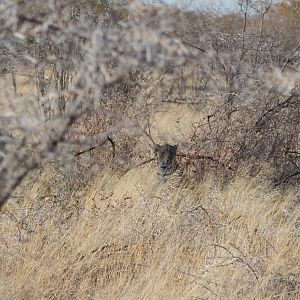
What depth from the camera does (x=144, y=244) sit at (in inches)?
153

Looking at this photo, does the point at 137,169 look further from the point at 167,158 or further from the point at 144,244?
the point at 144,244

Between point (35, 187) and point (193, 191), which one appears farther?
point (193, 191)

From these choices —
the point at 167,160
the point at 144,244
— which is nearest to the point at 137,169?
the point at 167,160

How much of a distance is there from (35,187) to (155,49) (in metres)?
2.89

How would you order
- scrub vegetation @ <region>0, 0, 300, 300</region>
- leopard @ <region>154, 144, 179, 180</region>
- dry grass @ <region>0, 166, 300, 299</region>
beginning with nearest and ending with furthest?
1. scrub vegetation @ <region>0, 0, 300, 300</region>
2. dry grass @ <region>0, 166, 300, 299</region>
3. leopard @ <region>154, 144, 179, 180</region>

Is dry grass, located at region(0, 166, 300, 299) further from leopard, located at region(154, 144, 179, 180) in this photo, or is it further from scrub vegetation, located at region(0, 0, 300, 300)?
leopard, located at region(154, 144, 179, 180)

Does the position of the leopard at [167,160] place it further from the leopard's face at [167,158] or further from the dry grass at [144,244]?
the dry grass at [144,244]

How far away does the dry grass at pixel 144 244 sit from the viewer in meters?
3.43

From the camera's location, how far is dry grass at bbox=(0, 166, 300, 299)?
343 cm

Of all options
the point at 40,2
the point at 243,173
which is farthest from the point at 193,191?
the point at 40,2

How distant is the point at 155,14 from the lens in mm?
2299

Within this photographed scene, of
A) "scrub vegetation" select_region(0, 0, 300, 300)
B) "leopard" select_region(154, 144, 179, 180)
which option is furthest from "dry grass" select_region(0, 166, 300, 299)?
"leopard" select_region(154, 144, 179, 180)

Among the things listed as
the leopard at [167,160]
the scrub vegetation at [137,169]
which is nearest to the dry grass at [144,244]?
the scrub vegetation at [137,169]

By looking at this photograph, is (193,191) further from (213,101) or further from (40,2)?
(40,2)
